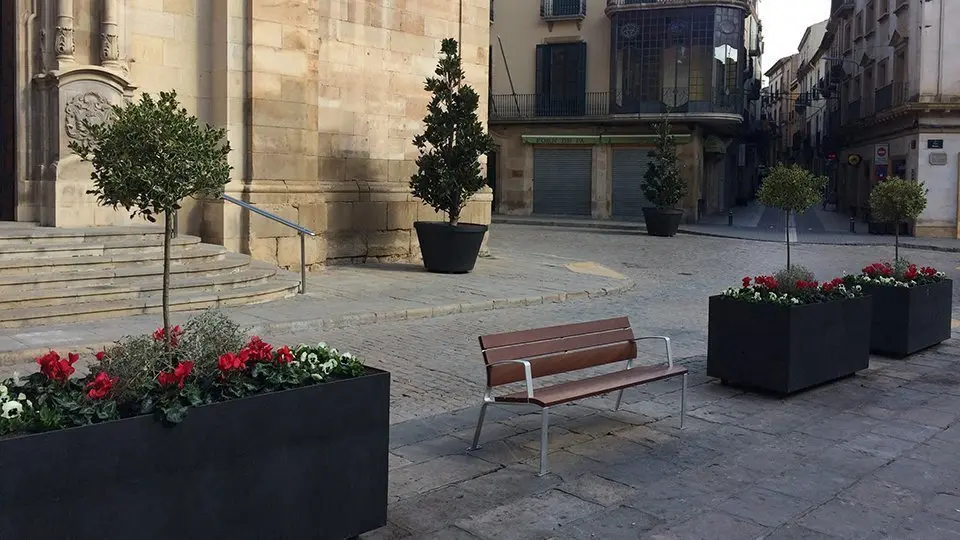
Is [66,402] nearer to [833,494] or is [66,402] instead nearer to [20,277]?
[833,494]

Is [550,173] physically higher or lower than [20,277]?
higher

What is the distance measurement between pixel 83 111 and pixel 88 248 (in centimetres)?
200

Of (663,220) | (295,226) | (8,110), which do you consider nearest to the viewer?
(295,226)

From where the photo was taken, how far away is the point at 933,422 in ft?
20.6

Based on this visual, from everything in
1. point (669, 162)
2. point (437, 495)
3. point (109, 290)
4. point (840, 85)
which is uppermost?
point (840, 85)

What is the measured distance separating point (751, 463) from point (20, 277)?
7.67 metres

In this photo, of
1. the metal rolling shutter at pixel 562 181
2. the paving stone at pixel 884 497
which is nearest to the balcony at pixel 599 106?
the metal rolling shutter at pixel 562 181

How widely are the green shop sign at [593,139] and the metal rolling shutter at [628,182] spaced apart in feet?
1.25

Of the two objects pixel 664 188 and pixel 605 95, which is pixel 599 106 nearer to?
pixel 605 95

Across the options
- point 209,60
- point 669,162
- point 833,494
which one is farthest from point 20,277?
point 669,162

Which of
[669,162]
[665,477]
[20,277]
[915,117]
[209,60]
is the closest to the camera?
[665,477]

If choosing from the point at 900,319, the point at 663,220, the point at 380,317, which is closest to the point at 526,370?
the point at 900,319

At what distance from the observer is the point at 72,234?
1051cm

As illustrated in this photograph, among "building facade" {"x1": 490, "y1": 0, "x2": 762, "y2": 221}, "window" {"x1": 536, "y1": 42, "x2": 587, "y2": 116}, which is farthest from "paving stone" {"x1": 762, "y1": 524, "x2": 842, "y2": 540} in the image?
"window" {"x1": 536, "y1": 42, "x2": 587, "y2": 116}
